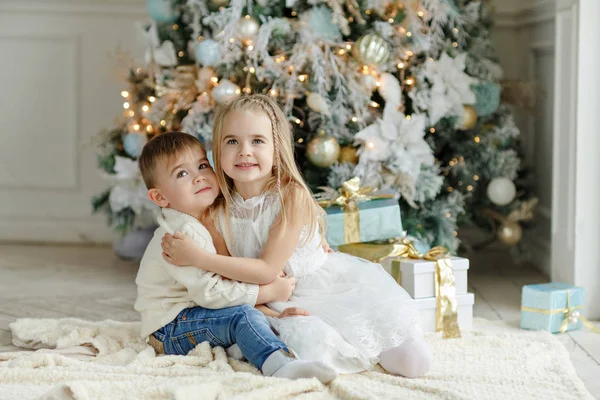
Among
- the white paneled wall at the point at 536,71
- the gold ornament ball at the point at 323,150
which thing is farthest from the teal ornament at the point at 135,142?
the white paneled wall at the point at 536,71

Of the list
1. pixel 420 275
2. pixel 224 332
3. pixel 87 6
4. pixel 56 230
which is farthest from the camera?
pixel 56 230

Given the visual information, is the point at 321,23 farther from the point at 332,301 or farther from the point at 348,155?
the point at 332,301

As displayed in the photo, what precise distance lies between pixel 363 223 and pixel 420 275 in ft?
0.81

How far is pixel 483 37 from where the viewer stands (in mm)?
2980

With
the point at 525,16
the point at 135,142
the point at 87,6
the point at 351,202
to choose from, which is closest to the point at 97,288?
the point at 135,142

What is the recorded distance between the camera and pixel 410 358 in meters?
→ 1.79

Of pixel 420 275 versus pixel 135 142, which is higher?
pixel 135 142

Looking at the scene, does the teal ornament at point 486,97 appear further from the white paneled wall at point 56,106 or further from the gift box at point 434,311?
the white paneled wall at point 56,106

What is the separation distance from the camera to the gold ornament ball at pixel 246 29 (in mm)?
2586

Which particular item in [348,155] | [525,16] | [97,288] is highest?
[525,16]

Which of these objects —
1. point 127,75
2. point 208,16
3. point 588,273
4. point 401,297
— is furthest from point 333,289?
point 127,75

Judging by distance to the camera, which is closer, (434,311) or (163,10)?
(434,311)

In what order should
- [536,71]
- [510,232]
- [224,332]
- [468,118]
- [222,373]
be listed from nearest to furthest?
[222,373]
[224,332]
[468,118]
[510,232]
[536,71]

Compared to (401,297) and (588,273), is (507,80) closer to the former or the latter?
(588,273)
